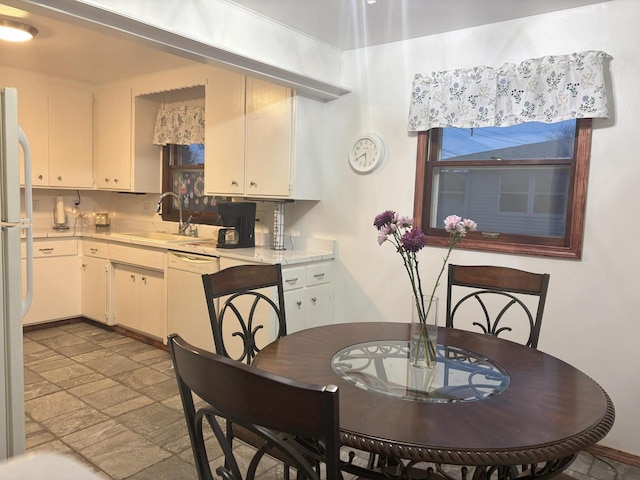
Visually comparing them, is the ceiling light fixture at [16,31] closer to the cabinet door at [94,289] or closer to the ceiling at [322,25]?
the ceiling at [322,25]

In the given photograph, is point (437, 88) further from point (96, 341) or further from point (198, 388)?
point (96, 341)

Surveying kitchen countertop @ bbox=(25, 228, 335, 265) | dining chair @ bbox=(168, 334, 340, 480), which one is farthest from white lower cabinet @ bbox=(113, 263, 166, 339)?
dining chair @ bbox=(168, 334, 340, 480)

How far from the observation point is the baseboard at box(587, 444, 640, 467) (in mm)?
2428

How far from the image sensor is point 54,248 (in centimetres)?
436

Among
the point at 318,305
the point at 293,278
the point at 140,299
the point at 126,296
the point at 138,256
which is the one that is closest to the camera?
the point at 293,278

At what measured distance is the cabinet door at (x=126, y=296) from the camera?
4129mm

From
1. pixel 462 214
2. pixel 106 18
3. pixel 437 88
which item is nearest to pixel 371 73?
pixel 437 88

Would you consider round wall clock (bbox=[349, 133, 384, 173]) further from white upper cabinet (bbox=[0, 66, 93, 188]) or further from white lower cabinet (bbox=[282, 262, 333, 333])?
white upper cabinet (bbox=[0, 66, 93, 188])

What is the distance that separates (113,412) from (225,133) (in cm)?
216

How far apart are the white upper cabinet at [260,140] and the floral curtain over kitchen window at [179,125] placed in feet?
1.86

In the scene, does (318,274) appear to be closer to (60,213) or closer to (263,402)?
(263,402)

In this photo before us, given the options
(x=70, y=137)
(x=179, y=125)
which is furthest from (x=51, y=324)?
(x=179, y=125)

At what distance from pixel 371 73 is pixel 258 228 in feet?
5.20

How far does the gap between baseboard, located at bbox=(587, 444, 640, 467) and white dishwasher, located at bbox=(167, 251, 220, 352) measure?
99.9 inches
